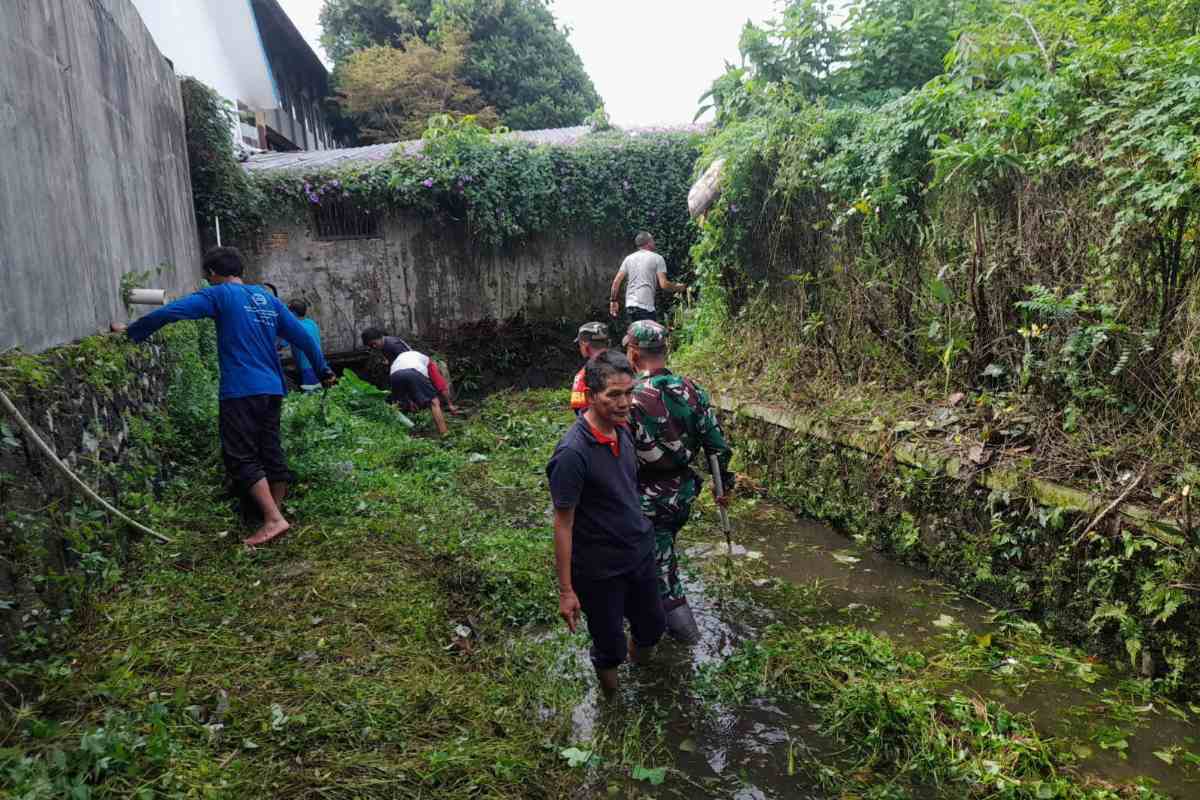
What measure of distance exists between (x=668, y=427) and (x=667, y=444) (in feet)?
0.29

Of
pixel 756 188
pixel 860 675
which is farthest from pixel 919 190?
pixel 860 675

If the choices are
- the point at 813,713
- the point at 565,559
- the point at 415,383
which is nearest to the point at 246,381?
the point at 565,559

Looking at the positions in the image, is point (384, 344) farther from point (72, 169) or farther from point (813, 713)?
point (813, 713)

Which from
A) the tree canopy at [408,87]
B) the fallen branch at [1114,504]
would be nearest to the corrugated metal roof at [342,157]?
the tree canopy at [408,87]

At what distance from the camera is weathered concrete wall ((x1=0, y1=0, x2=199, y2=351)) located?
3.76 metres

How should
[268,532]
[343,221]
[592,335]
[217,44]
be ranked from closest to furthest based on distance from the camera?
1. [592,335]
2. [268,532]
3. [343,221]
4. [217,44]

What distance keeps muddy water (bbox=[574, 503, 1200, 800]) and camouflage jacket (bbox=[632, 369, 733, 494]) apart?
3.44 feet

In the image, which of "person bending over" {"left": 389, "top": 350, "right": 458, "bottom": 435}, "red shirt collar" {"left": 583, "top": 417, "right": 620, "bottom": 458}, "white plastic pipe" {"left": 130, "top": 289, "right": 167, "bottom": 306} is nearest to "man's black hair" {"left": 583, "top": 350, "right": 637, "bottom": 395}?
"red shirt collar" {"left": 583, "top": 417, "right": 620, "bottom": 458}

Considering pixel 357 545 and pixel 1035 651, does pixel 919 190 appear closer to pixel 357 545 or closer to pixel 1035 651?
pixel 1035 651

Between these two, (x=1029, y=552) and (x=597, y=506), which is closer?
(x=597, y=506)

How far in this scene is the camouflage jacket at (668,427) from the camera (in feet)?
12.8

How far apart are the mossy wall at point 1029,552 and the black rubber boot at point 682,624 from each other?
1.74 metres

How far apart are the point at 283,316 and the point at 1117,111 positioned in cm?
524

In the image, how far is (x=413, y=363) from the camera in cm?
970
